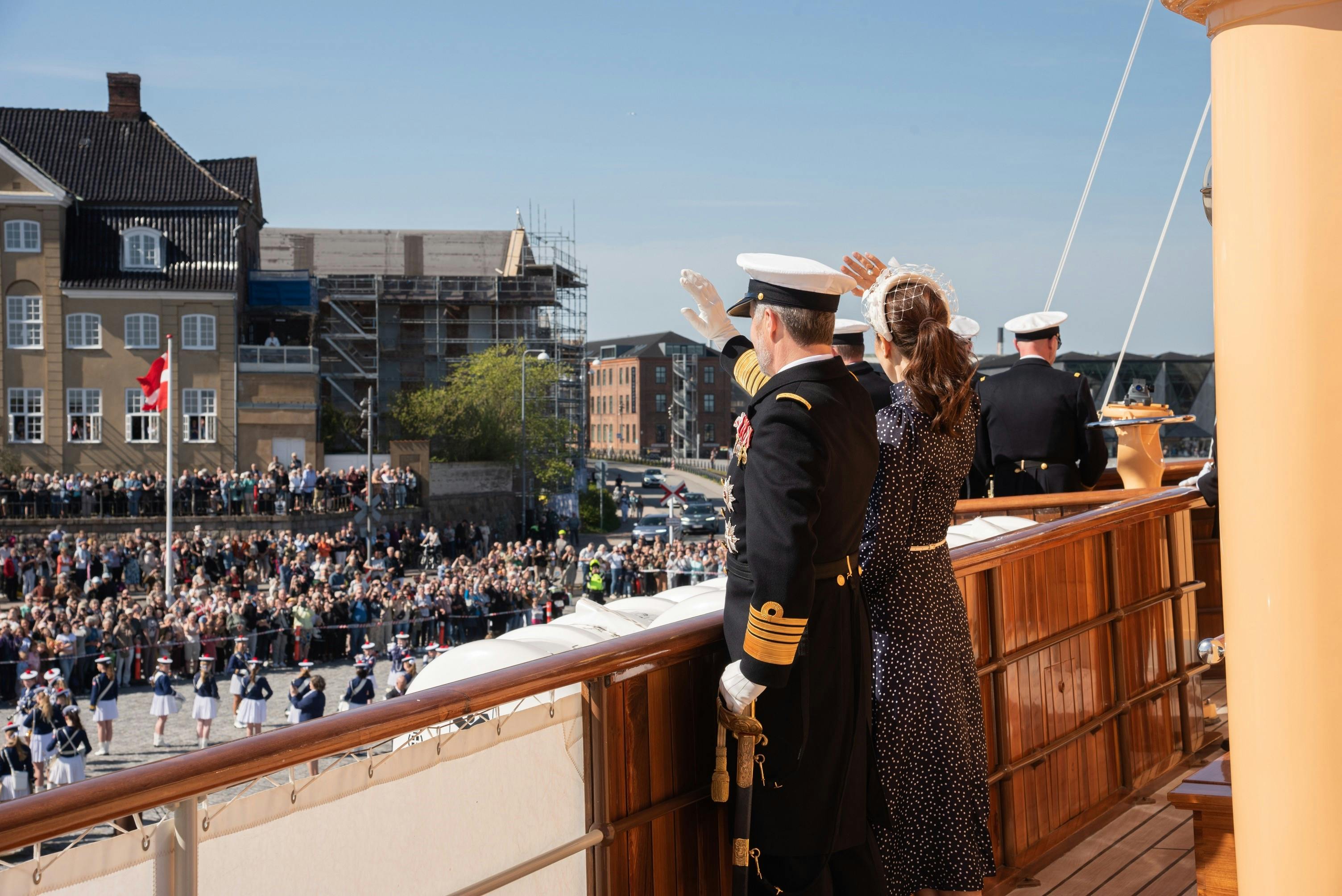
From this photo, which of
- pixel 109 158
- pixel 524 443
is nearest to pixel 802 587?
pixel 109 158

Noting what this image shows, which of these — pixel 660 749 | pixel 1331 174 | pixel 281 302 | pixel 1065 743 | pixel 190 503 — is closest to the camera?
pixel 1331 174

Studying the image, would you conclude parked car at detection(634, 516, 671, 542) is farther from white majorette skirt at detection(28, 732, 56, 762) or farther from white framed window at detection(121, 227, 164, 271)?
white majorette skirt at detection(28, 732, 56, 762)

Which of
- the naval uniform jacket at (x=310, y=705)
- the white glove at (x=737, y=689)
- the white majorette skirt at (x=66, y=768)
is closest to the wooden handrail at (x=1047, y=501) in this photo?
the white glove at (x=737, y=689)

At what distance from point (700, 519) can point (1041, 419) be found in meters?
54.7

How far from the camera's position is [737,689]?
2891mm

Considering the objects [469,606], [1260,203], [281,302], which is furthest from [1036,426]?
[281,302]

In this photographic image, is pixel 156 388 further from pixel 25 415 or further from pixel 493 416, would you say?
pixel 493 416

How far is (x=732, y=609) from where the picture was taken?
3.03 metres

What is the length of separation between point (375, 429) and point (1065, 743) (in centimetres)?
5747

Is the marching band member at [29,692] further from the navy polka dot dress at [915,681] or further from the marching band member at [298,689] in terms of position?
the navy polka dot dress at [915,681]

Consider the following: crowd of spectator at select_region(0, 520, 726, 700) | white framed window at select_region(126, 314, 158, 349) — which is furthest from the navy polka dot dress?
white framed window at select_region(126, 314, 158, 349)

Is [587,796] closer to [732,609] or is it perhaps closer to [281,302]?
[732,609]

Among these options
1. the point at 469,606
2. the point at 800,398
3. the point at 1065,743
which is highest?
the point at 800,398

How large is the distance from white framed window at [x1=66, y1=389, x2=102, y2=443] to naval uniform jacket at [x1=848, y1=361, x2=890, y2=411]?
154 feet
